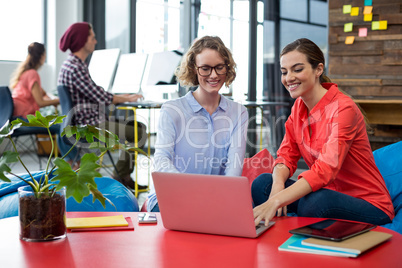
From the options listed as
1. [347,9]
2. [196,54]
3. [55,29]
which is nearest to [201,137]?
[196,54]

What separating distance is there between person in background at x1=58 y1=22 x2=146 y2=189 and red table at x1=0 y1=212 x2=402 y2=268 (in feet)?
8.48

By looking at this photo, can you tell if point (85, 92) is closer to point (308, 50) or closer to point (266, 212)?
point (308, 50)

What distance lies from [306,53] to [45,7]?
19.0 feet

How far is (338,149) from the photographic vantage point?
5.74 ft

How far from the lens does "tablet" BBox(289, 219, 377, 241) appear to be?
1.18 meters

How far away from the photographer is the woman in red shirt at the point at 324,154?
1.75 metres

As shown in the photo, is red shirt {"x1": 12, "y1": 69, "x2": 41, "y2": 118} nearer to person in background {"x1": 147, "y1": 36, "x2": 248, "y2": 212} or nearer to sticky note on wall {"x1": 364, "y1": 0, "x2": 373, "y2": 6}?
person in background {"x1": 147, "y1": 36, "x2": 248, "y2": 212}

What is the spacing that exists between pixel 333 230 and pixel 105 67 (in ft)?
14.0

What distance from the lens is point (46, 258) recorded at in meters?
1.12

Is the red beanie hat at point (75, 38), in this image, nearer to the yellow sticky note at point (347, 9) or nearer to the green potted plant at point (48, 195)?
the yellow sticky note at point (347, 9)

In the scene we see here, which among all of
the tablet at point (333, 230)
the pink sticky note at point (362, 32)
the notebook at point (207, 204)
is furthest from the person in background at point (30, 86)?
the tablet at point (333, 230)

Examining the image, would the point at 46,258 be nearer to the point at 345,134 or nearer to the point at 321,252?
the point at 321,252

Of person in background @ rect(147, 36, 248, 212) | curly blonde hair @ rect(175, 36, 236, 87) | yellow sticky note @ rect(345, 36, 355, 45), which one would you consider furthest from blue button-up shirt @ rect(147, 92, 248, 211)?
yellow sticky note @ rect(345, 36, 355, 45)

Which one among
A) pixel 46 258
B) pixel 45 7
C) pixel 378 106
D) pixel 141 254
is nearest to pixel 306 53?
pixel 141 254
